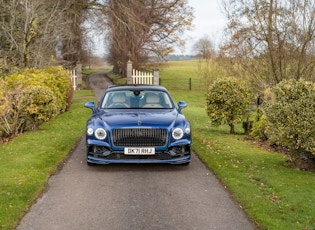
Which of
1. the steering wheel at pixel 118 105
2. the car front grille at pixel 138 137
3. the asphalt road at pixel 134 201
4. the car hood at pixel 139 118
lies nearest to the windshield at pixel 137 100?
the steering wheel at pixel 118 105

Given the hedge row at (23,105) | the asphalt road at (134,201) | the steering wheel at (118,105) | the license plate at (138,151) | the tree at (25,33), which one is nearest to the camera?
the asphalt road at (134,201)

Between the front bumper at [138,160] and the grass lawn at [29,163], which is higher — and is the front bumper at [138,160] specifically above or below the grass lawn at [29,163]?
above

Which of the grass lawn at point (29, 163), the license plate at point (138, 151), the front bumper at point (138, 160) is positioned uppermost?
the license plate at point (138, 151)

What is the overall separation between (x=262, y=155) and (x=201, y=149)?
1.58 metres

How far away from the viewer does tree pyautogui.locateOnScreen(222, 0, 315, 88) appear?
42.6ft

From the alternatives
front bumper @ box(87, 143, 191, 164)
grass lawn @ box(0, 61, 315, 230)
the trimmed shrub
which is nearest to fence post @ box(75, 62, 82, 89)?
the trimmed shrub

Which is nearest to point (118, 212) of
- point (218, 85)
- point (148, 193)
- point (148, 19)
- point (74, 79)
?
point (148, 193)

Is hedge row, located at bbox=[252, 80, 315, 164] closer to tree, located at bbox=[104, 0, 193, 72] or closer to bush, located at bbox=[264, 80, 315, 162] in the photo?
bush, located at bbox=[264, 80, 315, 162]

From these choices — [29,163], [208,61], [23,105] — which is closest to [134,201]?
[29,163]

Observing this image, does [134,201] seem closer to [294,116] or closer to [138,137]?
[138,137]

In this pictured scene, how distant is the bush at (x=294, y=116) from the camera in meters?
7.64

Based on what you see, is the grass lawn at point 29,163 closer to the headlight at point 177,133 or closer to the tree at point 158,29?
the headlight at point 177,133

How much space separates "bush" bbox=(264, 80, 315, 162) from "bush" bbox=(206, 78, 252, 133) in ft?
15.1

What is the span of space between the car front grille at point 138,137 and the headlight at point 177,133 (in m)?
0.20
